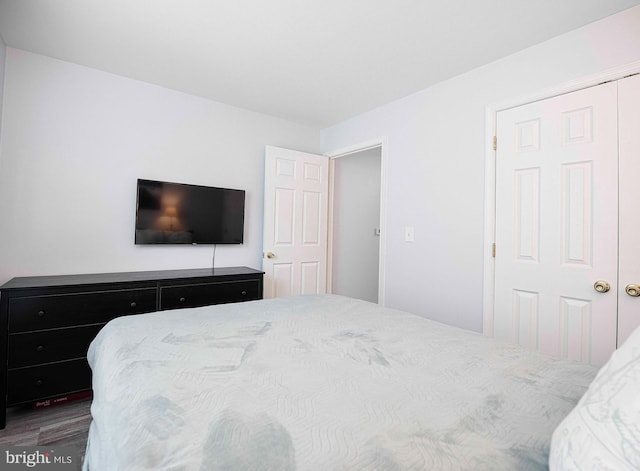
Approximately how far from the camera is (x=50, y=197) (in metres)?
2.48

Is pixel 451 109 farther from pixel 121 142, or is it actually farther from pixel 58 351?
pixel 58 351

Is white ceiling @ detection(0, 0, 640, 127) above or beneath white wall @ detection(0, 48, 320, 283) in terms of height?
above

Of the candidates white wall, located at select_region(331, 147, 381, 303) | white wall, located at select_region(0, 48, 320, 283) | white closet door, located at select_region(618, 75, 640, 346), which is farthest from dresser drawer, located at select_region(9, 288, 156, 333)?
white closet door, located at select_region(618, 75, 640, 346)

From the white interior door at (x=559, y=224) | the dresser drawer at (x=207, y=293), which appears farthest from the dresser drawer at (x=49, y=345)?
the white interior door at (x=559, y=224)

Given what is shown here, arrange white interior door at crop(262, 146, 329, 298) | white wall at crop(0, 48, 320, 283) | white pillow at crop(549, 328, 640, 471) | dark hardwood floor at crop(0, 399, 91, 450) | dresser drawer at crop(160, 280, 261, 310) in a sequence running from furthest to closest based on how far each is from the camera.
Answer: white interior door at crop(262, 146, 329, 298), dresser drawer at crop(160, 280, 261, 310), white wall at crop(0, 48, 320, 283), dark hardwood floor at crop(0, 399, 91, 450), white pillow at crop(549, 328, 640, 471)

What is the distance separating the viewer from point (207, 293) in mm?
2727

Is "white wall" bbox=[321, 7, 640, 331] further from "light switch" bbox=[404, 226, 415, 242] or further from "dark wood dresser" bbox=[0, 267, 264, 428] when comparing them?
"dark wood dresser" bbox=[0, 267, 264, 428]

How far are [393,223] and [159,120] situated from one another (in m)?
2.45

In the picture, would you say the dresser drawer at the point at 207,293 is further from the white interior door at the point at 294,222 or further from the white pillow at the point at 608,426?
the white pillow at the point at 608,426

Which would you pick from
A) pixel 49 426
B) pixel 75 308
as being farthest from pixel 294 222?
pixel 49 426

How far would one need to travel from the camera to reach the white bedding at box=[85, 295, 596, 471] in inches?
25.0

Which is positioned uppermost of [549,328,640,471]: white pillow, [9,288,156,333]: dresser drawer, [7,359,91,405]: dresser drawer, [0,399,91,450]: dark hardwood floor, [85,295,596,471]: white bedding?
[549,328,640,471]: white pillow

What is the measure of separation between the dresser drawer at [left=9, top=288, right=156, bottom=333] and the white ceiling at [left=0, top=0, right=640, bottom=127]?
182 cm

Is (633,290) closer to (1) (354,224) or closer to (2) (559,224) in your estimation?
(2) (559,224)
